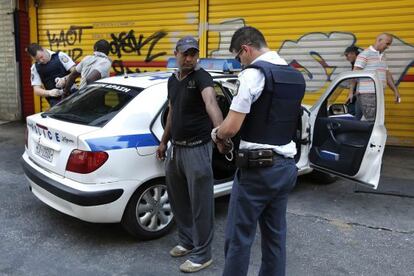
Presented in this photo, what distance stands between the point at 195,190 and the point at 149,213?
2.26ft

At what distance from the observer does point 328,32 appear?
724 centimetres

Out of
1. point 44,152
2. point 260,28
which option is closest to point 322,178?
point 44,152

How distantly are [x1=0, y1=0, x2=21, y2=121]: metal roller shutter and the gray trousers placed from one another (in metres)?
8.07

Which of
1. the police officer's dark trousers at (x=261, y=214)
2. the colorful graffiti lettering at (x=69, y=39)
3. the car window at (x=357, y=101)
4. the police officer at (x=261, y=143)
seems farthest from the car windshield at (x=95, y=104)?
the colorful graffiti lettering at (x=69, y=39)

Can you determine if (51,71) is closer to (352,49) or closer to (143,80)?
(143,80)

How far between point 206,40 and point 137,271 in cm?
577

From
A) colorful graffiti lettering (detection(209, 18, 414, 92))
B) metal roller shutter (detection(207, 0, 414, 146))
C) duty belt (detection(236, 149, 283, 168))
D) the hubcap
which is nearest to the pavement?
the hubcap

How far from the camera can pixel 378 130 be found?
14.0ft

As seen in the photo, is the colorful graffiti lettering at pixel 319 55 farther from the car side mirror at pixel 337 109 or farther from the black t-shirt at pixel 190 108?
the black t-shirt at pixel 190 108

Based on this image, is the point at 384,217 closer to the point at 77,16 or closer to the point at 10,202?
the point at 10,202

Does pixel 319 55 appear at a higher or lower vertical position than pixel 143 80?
higher

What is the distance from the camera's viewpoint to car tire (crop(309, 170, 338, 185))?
17.8 ft

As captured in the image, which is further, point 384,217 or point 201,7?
point 201,7

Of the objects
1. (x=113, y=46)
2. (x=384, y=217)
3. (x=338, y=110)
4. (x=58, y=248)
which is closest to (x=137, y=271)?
(x=58, y=248)
